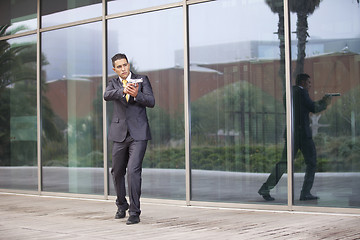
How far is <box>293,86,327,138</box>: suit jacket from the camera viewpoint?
19.7 ft

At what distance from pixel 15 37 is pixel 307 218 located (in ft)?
18.3

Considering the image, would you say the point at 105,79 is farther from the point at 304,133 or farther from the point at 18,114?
the point at 304,133

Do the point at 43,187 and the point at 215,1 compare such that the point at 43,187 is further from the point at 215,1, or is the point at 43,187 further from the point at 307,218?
the point at 307,218

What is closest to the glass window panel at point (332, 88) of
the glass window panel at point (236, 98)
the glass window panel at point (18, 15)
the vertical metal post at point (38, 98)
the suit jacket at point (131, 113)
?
the glass window panel at point (236, 98)

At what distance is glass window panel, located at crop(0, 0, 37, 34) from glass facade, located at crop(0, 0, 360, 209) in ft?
0.05

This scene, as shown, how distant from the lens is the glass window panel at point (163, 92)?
22.8ft

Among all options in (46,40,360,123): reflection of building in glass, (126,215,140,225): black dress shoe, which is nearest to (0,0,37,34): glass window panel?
(46,40,360,123): reflection of building in glass

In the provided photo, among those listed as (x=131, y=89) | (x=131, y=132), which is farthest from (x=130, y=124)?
(x=131, y=89)

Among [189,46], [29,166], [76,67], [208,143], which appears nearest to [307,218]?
[208,143]

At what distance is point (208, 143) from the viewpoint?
6.70 meters

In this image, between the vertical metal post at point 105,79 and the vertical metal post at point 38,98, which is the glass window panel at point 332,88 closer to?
the vertical metal post at point 105,79

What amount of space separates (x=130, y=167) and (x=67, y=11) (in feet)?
12.3

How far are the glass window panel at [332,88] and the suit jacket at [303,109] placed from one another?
5 cm

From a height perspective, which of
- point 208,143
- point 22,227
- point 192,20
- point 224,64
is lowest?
point 22,227
